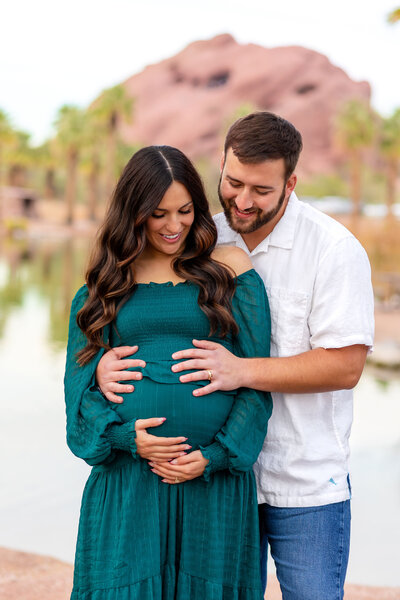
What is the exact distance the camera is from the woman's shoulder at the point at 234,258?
209cm

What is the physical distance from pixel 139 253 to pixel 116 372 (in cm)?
34

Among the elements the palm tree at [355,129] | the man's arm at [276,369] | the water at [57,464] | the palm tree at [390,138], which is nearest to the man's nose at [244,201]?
the man's arm at [276,369]

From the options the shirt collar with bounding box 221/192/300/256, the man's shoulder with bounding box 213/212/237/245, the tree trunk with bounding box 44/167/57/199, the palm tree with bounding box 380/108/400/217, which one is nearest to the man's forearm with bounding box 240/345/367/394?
the shirt collar with bounding box 221/192/300/256

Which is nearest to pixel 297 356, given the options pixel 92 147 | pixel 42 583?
pixel 42 583

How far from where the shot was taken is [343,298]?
198cm

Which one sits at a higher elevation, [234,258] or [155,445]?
[234,258]

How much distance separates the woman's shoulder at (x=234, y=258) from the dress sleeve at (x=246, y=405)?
30 millimetres

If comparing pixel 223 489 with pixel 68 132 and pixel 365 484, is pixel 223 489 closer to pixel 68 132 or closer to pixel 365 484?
pixel 365 484

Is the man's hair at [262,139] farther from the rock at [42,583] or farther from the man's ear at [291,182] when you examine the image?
the rock at [42,583]

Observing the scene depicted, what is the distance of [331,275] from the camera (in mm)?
1996

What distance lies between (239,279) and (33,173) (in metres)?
68.0

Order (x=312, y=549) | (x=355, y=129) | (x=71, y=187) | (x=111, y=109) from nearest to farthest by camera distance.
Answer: (x=312, y=549) < (x=355, y=129) < (x=111, y=109) < (x=71, y=187)

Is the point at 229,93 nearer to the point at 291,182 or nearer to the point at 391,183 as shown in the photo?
the point at 391,183

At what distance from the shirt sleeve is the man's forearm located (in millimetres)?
38
